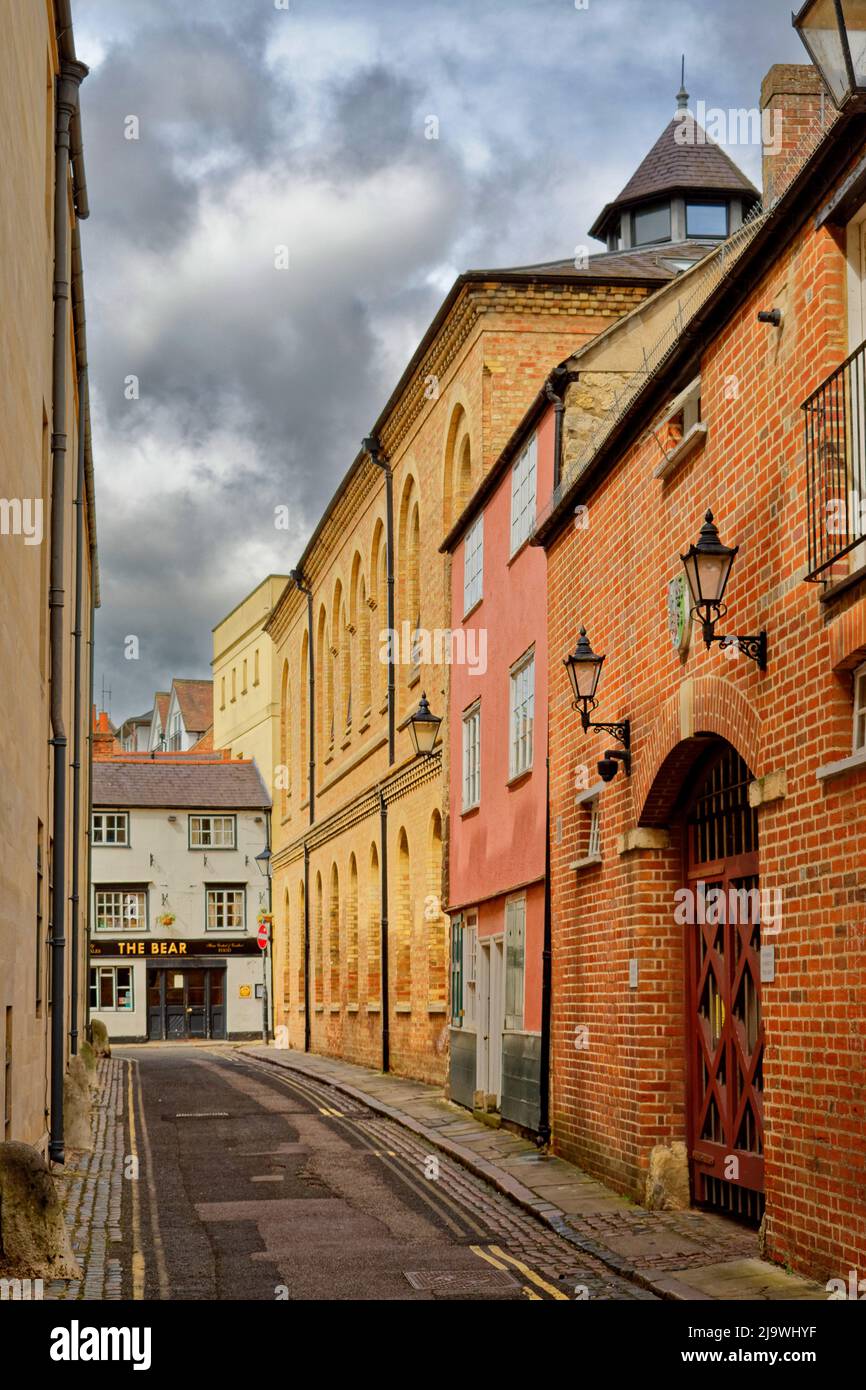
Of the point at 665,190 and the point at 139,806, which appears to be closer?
the point at 665,190

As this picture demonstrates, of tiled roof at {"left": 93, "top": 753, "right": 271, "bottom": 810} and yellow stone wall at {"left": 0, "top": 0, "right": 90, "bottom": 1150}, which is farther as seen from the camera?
tiled roof at {"left": 93, "top": 753, "right": 271, "bottom": 810}

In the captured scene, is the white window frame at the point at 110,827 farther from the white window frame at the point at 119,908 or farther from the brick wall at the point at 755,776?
the brick wall at the point at 755,776

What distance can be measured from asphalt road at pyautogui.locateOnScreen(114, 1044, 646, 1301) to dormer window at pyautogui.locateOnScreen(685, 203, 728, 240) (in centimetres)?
1904

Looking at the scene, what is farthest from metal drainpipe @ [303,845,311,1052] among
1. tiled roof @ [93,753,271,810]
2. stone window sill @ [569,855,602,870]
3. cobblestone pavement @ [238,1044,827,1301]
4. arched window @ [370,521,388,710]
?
stone window sill @ [569,855,602,870]

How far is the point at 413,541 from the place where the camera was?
30406mm

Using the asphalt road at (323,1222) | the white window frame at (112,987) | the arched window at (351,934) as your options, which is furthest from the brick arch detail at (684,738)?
the white window frame at (112,987)

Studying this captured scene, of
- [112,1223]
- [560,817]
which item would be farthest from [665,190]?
[112,1223]

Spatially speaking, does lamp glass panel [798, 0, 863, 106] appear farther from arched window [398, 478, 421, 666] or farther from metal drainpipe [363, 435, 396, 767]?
metal drainpipe [363, 435, 396, 767]

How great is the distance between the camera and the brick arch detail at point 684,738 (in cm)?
1050

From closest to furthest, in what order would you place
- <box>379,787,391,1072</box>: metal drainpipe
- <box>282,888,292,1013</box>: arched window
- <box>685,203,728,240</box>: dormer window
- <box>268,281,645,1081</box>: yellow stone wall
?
<box>268,281,645,1081</box>: yellow stone wall < <box>379,787,391,1072</box>: metal drainpipe < <box>685,203,728,240</box>: dormer window < <box>282,888,292,1013</box>: arched window

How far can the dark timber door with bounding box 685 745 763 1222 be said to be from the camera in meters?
11.2

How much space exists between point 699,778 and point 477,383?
42.6 feet

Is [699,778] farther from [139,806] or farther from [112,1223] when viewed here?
[139,806]

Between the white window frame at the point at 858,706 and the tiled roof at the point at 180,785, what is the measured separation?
47707 mm
